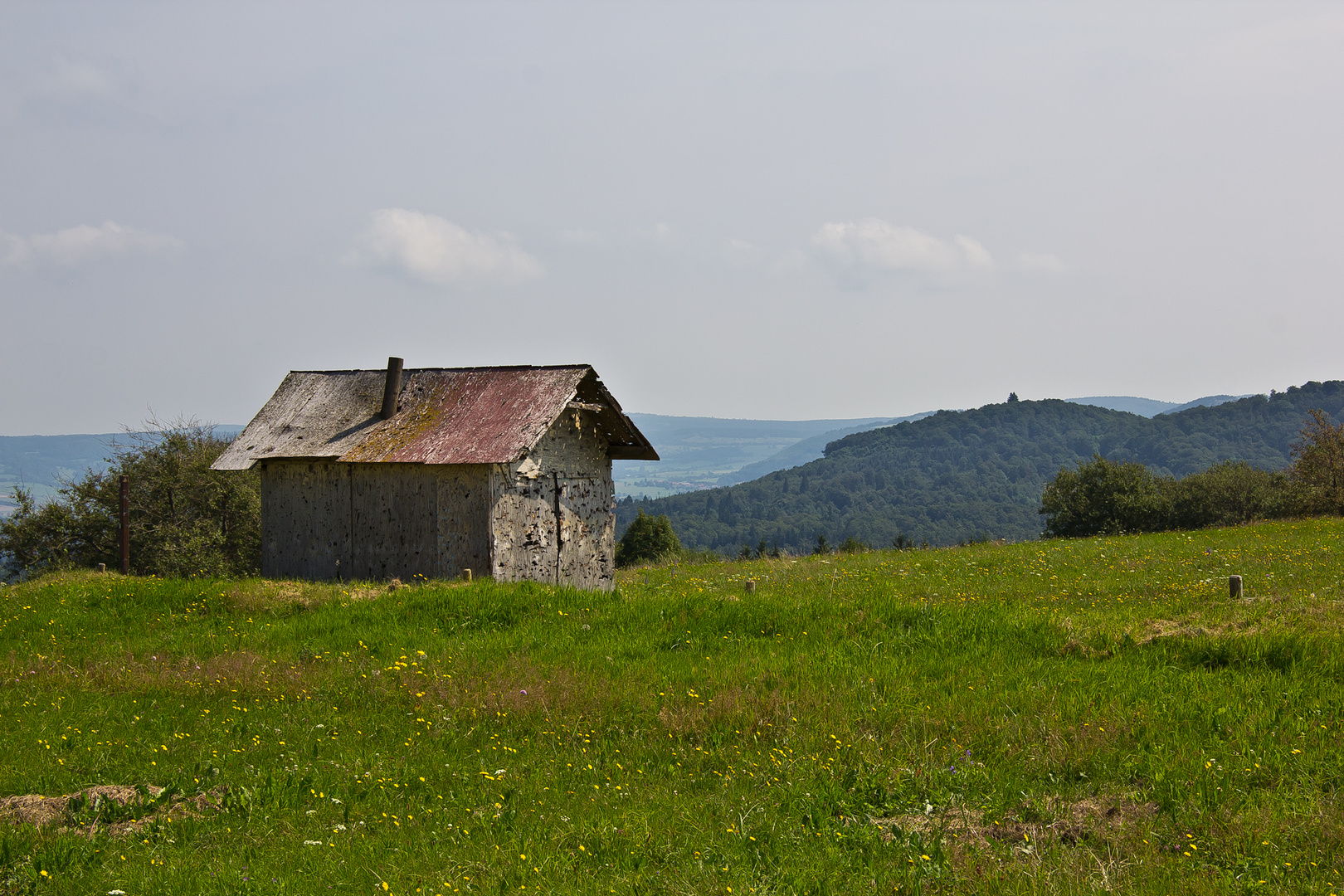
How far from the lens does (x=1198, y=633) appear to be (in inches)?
419

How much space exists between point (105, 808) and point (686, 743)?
497 centimetres

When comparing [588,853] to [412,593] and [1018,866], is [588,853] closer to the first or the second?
[1018,866]

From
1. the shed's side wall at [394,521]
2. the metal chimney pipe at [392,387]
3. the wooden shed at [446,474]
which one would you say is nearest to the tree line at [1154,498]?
the wooden shed at [446,474]

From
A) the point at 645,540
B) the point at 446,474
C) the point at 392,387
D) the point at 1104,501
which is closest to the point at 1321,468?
the point at 1104,501

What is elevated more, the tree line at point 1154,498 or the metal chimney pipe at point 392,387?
the metal chimney pipe at point 392,387

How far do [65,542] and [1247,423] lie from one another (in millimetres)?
197278

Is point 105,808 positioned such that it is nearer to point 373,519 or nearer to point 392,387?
point 373,519

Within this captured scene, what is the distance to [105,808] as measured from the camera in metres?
7.03

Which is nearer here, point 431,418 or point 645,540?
point 431,418

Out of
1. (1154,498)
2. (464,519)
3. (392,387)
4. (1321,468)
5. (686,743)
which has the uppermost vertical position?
(392,387)

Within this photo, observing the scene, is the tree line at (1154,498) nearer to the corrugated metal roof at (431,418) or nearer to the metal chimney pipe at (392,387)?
the corrugated metal roof at (431,418)

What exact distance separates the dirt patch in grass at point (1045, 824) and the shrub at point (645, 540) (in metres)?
57.0

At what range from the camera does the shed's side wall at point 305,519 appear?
65.3 feet

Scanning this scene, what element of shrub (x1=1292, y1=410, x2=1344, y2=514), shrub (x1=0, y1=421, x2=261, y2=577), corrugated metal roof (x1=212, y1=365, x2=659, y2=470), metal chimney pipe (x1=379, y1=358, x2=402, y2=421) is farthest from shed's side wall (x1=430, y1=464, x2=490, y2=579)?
shrub (x1=1292, y1=410, x2=1344, y2=514)
